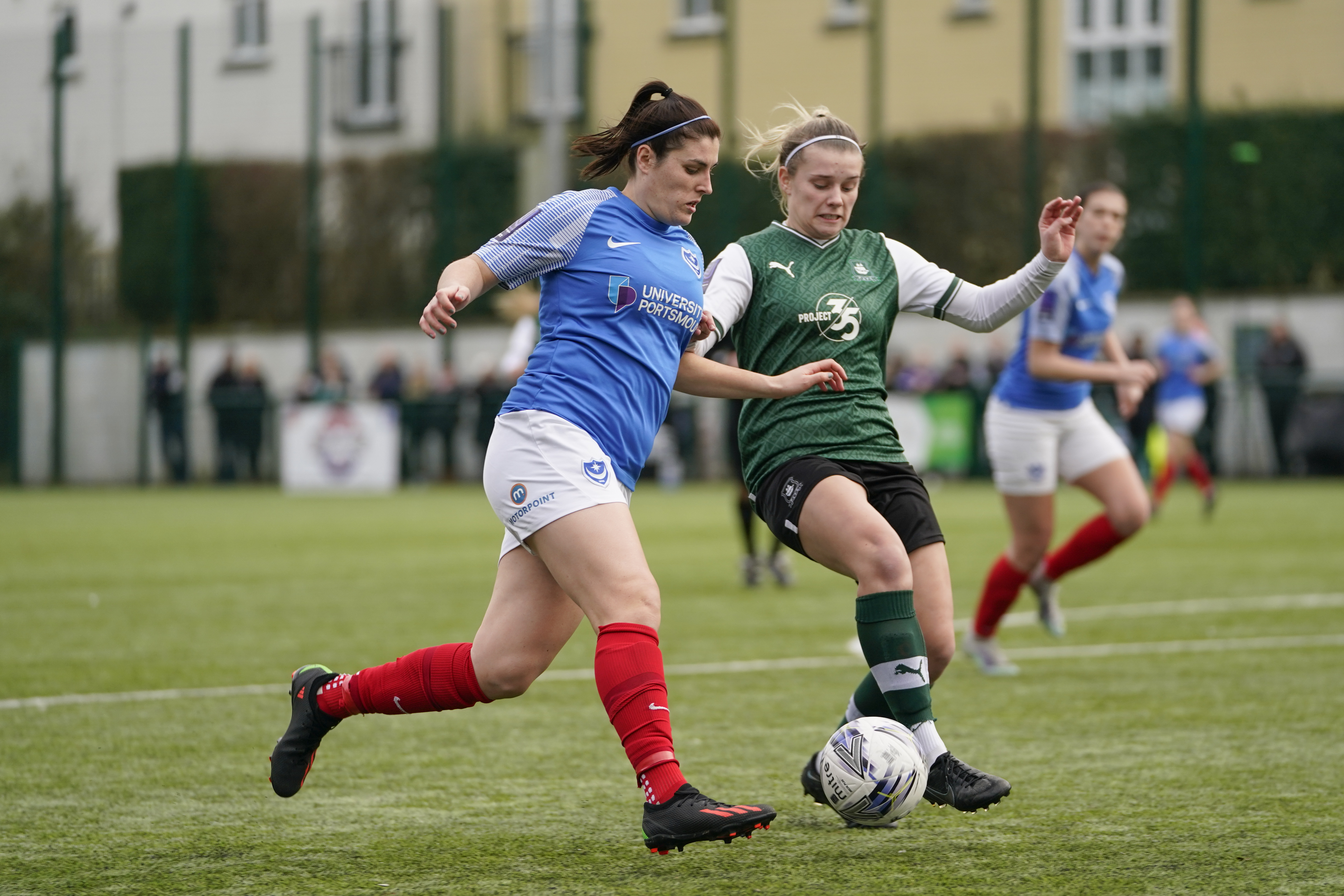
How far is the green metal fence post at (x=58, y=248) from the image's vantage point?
97.7 ft

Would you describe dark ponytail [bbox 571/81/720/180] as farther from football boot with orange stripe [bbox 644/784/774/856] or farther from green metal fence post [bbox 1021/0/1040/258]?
green metal fence post [bbox 1021/0/1040/258]

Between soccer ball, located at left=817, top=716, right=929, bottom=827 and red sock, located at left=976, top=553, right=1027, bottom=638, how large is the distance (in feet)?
10.4

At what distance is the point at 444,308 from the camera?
4.05 metres

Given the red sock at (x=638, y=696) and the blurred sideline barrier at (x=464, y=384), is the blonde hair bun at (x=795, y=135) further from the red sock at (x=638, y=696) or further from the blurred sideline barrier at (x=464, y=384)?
the blurred sideline barrier at (x=464, y=384)

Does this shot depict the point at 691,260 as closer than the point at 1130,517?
Yes

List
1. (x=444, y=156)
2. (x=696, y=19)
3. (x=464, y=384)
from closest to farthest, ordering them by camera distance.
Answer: (x=464, y=384), (x=444, y=156), (x=696, y=19)

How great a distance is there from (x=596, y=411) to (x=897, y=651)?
1.11 metres

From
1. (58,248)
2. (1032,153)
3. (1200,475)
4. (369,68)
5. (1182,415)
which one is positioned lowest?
(1200,475)

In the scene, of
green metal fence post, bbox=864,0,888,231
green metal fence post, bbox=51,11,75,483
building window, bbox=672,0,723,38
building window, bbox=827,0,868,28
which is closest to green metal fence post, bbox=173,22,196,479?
green metal fence post, bbox=51,11,75,483

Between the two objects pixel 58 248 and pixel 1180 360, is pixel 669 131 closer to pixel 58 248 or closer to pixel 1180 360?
pixel 1180 360

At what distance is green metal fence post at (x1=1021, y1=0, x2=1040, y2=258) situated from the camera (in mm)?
26922

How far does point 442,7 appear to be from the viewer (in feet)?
104

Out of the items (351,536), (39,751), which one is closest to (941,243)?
(351,536)

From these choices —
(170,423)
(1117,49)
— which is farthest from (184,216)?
(1117,49)
